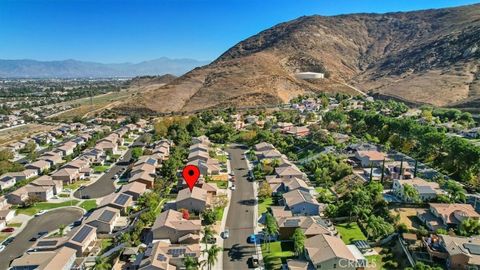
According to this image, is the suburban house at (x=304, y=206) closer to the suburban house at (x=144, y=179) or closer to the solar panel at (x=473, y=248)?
the solar panel at (x=473, y=248)

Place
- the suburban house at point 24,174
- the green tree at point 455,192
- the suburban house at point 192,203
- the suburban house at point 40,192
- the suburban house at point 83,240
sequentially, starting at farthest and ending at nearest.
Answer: the suburban house at point 24,174, the suburban house at point 40,192, the suburban house at point 192,203, the green tree at point 455,192, the suburban house at point 83,240

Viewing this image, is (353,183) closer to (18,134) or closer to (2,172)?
(2,172)

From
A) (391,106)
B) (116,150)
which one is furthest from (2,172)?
(391,106)

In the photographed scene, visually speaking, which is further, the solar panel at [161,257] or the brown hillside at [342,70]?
the brown hillside at [342,70]

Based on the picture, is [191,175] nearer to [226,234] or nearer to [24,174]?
[226,234]

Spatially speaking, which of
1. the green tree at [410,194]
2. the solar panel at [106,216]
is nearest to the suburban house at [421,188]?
the green tree at [410,194]

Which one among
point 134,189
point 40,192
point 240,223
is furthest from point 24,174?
point 240,223
